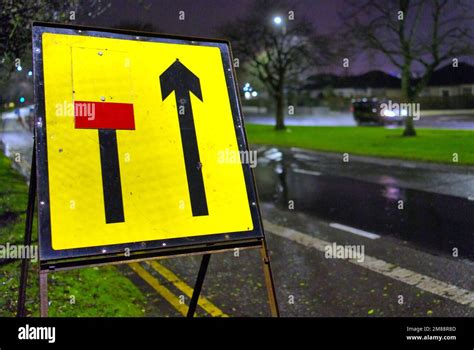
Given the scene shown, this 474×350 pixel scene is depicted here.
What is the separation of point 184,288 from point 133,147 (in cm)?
277

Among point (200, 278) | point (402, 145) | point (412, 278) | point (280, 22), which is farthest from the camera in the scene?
point (280, 22)

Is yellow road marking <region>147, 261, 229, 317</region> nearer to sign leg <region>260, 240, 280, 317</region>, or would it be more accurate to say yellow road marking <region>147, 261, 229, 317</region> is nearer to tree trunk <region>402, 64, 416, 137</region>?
sign leg <region>260, 240, 280, 317</region>

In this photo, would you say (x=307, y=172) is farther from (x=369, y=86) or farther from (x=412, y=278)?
(x=369, y=86)

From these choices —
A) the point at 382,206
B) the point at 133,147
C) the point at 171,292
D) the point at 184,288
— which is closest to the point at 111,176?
the point at 133,147

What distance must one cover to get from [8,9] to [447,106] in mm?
41889

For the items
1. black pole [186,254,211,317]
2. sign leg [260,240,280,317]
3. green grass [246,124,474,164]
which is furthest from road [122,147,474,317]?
green grass [246,124,474,164]

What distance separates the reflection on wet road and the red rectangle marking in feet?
16.0

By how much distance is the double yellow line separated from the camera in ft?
15.4

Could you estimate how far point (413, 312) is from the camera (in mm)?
4512

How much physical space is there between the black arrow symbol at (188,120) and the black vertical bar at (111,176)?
414 mm

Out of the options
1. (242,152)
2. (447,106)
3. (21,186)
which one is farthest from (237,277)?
(447,106)

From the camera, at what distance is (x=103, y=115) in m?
2.88

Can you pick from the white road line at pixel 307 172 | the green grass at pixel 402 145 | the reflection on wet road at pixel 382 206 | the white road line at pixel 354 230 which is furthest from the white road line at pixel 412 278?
the green grass at pixel 402 145

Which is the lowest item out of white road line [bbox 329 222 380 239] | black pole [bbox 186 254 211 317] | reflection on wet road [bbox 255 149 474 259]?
white road line [bbox 329 222 380 239]
